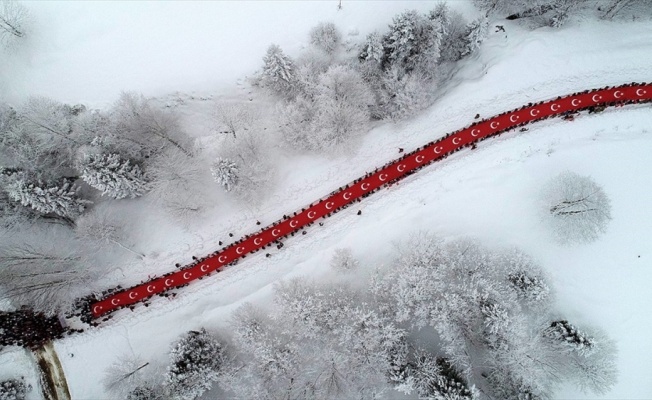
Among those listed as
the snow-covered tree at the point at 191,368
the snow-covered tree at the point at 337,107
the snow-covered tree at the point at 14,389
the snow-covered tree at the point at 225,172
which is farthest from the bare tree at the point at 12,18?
the snow-covered tree at the point at 191,368

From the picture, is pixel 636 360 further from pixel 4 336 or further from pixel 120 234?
pixel 4 336

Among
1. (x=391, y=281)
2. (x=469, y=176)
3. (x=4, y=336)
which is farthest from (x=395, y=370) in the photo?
(x=4, y=336)

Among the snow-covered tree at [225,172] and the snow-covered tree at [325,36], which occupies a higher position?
the snow-covered tree at [325,36]

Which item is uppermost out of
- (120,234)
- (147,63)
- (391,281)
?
(147,63)

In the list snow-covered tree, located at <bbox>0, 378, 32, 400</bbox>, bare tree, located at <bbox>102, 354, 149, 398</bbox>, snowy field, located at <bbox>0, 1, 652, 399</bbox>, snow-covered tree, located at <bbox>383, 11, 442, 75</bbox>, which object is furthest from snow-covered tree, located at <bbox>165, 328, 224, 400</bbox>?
snow-covered tree, located at <bbox>383, 11, 442, 75</bbox>

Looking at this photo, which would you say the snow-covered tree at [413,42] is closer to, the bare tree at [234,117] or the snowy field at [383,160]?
the snowy field at [383,160]

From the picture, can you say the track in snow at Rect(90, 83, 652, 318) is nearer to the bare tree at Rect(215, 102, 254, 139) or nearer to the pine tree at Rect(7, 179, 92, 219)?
the pine tree at Rect(7, 179, 92, 219)
